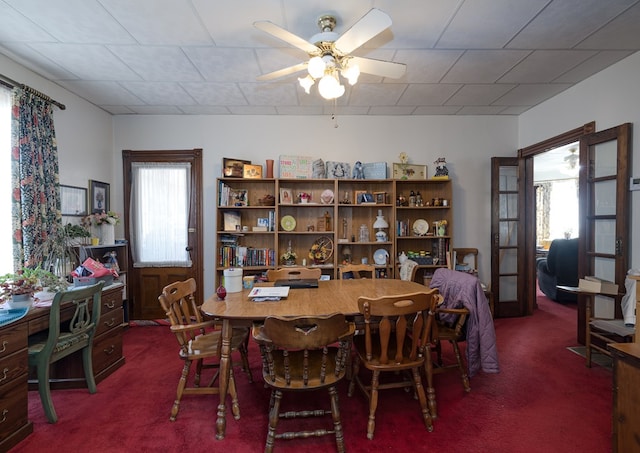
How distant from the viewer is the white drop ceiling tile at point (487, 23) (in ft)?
6.82

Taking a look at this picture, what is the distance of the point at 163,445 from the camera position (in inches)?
73.0

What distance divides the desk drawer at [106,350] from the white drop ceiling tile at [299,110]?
3.15m

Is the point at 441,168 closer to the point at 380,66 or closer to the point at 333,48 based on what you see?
the point at 380,66

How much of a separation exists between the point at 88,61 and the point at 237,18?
167 centimetres

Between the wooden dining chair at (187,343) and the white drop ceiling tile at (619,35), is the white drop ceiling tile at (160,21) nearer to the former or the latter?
the wooden dining chair at (187,343)

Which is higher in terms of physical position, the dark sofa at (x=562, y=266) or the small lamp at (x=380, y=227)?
the small lamp at (x=380, y=227)

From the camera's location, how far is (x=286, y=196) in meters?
4.05

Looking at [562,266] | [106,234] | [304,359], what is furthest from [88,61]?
[562,266]

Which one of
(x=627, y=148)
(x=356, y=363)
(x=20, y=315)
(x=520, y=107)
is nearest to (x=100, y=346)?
(x=20, y=315)

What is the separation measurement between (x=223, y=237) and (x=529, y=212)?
166 inches

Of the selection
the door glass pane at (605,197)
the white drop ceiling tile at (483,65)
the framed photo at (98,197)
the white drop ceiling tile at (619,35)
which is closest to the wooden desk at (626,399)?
the door glass pane at (605,197)

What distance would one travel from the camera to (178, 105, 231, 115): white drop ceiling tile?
3898 mm

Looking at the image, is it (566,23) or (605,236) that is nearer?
(566,23)

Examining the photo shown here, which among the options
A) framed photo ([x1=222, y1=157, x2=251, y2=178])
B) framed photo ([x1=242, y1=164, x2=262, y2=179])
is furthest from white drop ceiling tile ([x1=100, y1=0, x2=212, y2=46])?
framed photo ([x1=242, y1=164, x2=262, y2=179])
